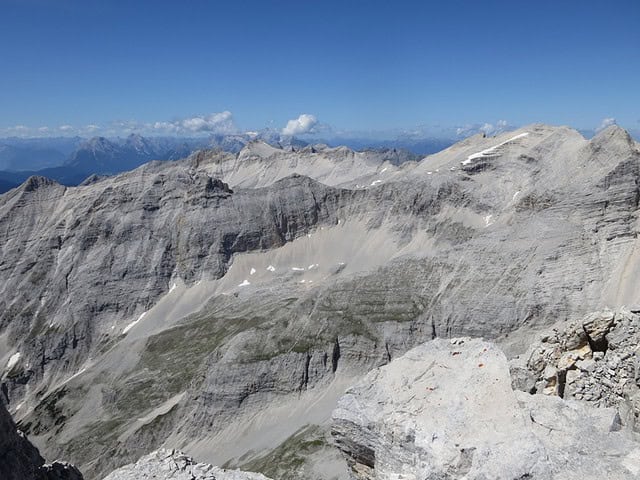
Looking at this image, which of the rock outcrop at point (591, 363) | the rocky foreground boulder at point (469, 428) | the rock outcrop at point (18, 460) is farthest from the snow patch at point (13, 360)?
the rock outcrop at point (591, 363)

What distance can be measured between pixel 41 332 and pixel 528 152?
550 feet

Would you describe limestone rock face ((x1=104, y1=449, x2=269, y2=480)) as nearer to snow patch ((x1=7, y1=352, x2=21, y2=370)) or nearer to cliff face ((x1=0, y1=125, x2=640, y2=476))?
cliff face ((x1=0, y1=125, x2=640, y2=476))

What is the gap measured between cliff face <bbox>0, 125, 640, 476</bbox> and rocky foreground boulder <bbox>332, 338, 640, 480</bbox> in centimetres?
5823

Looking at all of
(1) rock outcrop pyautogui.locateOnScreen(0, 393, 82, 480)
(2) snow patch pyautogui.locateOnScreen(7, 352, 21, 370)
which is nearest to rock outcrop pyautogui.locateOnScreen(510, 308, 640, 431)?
(1) rock outcrop pyautogui.locateOnScreen(0, 393, 82, 480)

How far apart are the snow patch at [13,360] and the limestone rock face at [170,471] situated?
148m

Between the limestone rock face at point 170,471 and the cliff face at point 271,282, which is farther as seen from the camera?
the cliff face at point 271,282

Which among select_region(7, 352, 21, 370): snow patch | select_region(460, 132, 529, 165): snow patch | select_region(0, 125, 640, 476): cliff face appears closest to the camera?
select_region(0, 125, 640, 476): cliff face

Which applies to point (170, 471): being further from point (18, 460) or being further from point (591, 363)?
point (591, 363)

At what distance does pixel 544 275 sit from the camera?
346 feet

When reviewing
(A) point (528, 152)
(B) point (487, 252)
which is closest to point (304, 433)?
(B) point (487, 252)

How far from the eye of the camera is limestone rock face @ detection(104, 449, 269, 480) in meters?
30.2

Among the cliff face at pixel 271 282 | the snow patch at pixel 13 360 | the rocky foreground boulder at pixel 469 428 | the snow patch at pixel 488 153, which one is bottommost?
the snow patch at pixel 13 360

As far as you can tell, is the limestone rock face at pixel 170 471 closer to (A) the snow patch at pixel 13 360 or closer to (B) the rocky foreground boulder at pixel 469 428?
(B) the rocky foreground boulder at pixel 469 428

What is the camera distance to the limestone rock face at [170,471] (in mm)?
30250
